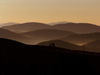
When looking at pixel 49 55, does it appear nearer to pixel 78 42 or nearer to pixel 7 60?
pixel 7 60

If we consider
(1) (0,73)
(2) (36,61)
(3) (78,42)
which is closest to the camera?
(1) (0,73)

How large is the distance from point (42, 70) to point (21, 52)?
475cm

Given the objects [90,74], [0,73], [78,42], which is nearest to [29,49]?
[0,73]

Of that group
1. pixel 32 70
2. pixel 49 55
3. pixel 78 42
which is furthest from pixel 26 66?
pixel 78 42

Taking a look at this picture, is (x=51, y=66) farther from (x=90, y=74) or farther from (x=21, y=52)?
(x=90, y=74)

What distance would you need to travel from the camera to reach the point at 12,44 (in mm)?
33969

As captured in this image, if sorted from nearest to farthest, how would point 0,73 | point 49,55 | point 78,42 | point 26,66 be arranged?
point 0,73 → point 26,66 → point 49,55 → point 78,42

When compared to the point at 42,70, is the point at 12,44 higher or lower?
higher

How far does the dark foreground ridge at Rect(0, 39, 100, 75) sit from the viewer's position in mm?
21969

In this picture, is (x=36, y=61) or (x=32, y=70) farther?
(x=36, y=61)

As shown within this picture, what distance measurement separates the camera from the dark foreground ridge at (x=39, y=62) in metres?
22.0

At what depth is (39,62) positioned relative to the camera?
29.9 metres

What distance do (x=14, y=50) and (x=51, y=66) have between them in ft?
18.3

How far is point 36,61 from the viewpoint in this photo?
29.9 m
